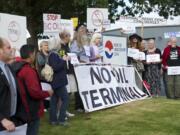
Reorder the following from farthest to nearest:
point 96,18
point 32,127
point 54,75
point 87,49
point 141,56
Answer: point 96,18 < point 141,56 < point 87,49 < point 54,75 < point 32,127

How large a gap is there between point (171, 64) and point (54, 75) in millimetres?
5930

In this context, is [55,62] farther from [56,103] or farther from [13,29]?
[13,29]

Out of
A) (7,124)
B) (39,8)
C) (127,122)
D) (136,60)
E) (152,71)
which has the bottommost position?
(127,122)

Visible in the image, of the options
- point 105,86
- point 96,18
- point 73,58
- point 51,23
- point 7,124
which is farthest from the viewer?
point 96,18

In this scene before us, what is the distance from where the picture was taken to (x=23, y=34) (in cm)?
1054

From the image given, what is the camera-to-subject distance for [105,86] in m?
12.4

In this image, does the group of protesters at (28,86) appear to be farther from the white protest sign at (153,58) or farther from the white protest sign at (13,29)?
→ the white protest sign at (153,58)

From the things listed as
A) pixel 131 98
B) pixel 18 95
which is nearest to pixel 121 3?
pixel 131 98

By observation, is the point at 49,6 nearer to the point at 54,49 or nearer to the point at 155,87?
the point at 155,87

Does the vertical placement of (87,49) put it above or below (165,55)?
above

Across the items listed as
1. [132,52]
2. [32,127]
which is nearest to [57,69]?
[32,127]

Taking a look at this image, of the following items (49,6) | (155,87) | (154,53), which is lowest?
(155,87)

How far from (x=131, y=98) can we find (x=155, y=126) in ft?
10.6

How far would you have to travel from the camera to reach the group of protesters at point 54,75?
5.50 metres
